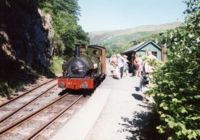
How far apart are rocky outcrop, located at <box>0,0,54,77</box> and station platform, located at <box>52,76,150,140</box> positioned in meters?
7.98

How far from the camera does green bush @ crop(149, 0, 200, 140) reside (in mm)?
6527

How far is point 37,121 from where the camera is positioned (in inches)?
535

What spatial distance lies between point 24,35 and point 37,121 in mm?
16676

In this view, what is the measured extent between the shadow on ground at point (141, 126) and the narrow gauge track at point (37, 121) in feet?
10.0

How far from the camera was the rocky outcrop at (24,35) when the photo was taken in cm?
2512

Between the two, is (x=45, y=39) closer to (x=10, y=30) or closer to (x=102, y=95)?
(x=10, y=30)

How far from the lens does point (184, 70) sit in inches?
281

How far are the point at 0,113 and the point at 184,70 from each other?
994 cm

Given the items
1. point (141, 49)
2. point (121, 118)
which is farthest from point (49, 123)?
point (141, 49)

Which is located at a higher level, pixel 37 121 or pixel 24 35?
pixel 24 35

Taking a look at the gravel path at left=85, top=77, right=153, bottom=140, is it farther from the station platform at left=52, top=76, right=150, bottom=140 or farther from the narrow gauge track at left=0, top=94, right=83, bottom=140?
the narrow gauge track at left=0, top=94, right=83, bottom=140

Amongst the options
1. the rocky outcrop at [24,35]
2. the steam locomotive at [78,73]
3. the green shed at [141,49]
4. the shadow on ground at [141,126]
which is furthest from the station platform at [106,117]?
the green shed at [141,49]

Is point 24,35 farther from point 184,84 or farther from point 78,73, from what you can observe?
point 184,84

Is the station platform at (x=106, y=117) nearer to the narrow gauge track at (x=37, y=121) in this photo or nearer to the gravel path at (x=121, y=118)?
the gravel path at (x=121, y=118)
